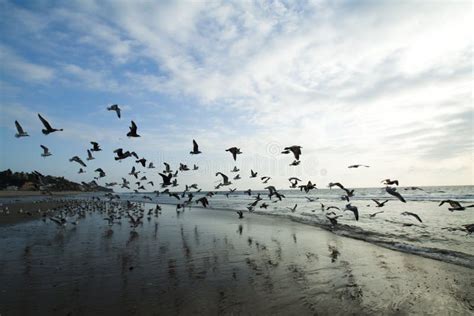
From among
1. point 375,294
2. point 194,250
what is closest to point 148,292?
point 194,250

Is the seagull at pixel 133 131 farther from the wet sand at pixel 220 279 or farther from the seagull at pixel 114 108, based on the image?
the wet sand at pixel 220 279

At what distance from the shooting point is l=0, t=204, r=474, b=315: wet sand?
23.1ft

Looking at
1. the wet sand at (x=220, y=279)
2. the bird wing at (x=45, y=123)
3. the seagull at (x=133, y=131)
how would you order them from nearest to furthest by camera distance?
the wet sand at (x=220, y=279), the bird wing at (x=45, y=123), the seagull at (x=133, y=131)

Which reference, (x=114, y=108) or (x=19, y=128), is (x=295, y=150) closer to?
(x=114, y=108)

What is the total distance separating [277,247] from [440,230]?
1147 centimetres

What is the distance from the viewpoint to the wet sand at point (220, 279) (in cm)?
704

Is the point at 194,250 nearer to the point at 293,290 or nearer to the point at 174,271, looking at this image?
the point at 174,271

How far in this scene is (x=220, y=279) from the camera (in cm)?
893

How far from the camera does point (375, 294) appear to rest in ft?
26.3

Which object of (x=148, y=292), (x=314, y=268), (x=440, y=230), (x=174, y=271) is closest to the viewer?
(x=148, y=292)

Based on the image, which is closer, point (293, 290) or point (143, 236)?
point (293, 290)

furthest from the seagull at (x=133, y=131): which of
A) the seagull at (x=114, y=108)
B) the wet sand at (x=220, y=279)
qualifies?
the wet sand at (x=220, y=279)

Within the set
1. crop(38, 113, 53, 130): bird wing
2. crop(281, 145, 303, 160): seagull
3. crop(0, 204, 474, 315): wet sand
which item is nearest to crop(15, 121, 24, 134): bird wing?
crop(38, 113, 53, 130): bird wing

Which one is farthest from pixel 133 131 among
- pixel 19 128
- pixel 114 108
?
pixel 19 128
